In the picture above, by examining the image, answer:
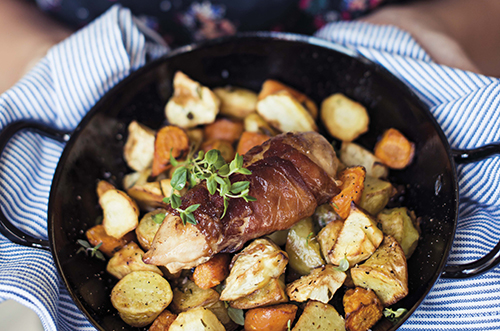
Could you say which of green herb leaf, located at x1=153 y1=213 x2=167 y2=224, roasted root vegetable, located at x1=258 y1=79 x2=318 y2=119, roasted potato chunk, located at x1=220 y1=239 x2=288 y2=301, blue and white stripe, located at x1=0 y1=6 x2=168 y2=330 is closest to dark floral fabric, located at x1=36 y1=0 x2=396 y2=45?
blue and white stripe, located at x1=0 y1=6 x2=168 y2=330

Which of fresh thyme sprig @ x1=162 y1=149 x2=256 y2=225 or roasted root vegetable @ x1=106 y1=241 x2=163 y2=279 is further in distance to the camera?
roasted root vegetable @ x1=106 y1=241 x2=163 y2=279

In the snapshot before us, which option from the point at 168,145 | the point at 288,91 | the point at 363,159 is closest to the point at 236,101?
the point at 288,91

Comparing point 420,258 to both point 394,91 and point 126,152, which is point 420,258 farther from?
point 126,152

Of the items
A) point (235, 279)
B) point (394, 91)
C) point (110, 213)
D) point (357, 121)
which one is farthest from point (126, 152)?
point (394, 91)

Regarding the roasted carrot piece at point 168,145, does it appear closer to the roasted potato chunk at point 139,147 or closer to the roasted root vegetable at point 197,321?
the roasted potato chunk at point 139,147

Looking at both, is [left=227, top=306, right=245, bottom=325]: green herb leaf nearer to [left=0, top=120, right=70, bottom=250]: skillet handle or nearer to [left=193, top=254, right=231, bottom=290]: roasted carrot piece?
[left=193, top=254, right=231, bottom=290]: roasted carrot piece

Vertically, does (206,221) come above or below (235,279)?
above

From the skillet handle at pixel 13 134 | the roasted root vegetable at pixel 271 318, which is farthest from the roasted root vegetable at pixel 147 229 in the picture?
the roasted root vegetable at pixel 271 318
